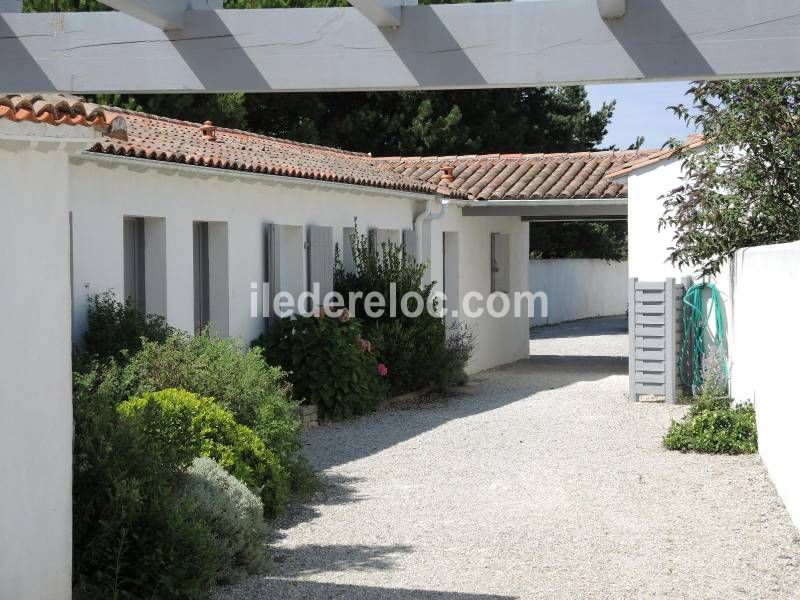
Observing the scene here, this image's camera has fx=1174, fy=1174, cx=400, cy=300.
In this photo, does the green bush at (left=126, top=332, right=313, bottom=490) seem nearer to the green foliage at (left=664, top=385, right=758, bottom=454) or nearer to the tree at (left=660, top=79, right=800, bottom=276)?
the green foliage at (left=664, top=385, right=758, bottom=454)

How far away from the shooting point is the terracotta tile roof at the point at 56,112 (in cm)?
503

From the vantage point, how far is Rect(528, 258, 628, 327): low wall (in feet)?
104

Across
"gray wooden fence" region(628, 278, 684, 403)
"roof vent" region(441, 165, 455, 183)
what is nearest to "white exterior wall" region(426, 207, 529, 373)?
"roof vent" region(441, 165, 455, 183)

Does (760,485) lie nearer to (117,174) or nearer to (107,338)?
(107,338)

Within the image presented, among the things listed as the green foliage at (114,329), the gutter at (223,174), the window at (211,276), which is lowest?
the green foliage at (114,329)

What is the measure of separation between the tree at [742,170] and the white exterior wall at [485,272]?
206 inches

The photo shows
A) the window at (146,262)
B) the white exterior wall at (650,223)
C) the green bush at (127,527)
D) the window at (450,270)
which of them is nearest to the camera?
the green bush at (127,527)

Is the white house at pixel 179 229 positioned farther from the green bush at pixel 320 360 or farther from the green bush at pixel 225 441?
the green bush at pixel 225 441

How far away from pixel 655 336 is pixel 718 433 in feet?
12.8

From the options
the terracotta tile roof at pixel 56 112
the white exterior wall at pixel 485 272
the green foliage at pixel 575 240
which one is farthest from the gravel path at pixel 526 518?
the green foliage at pixel 575 240

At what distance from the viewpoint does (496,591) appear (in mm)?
6344

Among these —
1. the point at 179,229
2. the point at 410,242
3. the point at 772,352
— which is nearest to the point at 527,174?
the point at 410,242

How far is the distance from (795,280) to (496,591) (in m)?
2.92

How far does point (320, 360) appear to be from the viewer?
12.8 metres
